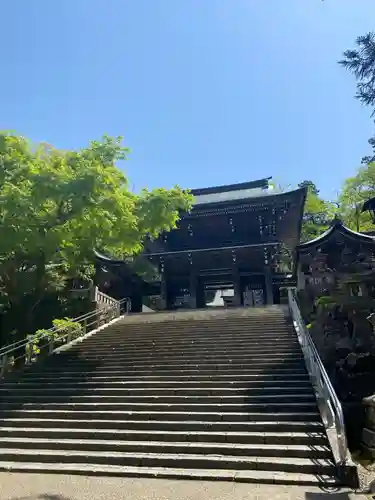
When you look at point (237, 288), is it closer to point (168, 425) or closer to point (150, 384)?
point (150, 384)

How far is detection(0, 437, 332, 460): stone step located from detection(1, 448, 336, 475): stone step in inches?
4.4

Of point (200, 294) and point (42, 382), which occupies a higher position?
point (200, 294)

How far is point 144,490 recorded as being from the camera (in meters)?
5.22

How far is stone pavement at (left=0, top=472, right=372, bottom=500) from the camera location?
4879mm

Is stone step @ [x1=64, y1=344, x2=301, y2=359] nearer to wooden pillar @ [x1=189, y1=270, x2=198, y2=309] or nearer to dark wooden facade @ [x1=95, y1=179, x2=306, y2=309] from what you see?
wooden pillar @ [x1=189, y1=270, x2=198, y2=309]

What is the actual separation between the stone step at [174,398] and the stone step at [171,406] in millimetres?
81

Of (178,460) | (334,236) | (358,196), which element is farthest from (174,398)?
(358,196)

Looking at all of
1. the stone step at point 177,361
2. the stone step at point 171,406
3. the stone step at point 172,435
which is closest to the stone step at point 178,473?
the stone step at point 172,435

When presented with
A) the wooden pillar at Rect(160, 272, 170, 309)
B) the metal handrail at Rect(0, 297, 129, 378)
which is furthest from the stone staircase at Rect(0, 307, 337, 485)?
the wooden pillar at Rect(160, 272, 170, 309)

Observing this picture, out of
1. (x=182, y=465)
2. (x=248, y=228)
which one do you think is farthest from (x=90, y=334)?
(x=248, y=228)

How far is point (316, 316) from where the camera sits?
14398 mm

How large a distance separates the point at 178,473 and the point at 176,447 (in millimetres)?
815

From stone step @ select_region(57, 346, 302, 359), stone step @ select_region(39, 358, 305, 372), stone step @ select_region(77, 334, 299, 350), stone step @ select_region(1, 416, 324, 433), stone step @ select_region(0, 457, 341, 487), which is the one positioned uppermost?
stone step @ select_region(77, 334, 299, 350)

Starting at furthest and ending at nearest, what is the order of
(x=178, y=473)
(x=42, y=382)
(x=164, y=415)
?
(x=42, y=382), (x=164, y=415), (x=178, y=473)
